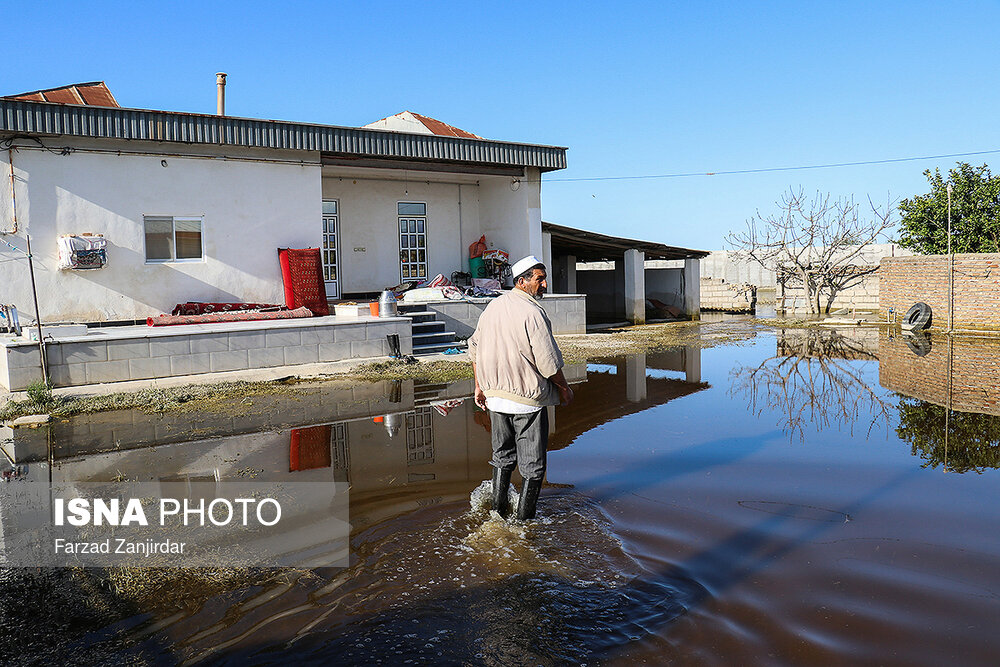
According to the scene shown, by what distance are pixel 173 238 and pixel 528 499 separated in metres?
10.9

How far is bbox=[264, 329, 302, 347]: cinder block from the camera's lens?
11633mm

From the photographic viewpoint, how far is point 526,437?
15.7 feet

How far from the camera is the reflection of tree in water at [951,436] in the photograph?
6.51 m

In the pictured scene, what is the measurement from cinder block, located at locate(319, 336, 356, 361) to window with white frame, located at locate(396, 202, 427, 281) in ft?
19.2

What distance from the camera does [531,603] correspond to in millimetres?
3758

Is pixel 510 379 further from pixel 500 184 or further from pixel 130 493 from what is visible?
pixel 500 184

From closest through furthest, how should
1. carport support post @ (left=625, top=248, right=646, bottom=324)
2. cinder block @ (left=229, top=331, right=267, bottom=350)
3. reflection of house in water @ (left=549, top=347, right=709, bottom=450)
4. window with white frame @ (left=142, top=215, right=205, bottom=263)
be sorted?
reflection of house in water @ (left=549, top=347, right=709, bottom=450)
cinder block @ (left=229, top=331, right=267, bottom=350)
window with white frame @ (left=142, top=215, right=205, bottom=263)
carport support post @ (left=625, top=248, right=646, bottom=324)

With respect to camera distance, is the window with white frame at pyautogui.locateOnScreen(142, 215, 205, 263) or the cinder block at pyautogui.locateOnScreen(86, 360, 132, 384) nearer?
the cinder block at pyautogui.locateOnScreen(86, 360, 132, 384)

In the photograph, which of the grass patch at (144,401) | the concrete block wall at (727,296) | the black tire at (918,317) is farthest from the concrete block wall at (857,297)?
the grass patch at (144,401)

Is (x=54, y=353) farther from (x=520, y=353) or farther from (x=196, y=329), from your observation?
(x=520, y=353)

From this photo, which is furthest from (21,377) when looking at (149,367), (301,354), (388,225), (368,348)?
(388,225)

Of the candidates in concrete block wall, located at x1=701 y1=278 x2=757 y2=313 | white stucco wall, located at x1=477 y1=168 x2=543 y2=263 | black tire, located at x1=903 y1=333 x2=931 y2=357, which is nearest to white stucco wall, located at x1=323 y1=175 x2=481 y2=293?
white stucco wall, located at x1=477 y1=168 x2=543 y2=263

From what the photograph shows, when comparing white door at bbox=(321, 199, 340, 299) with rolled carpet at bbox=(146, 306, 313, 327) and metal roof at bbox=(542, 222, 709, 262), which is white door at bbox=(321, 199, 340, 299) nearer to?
rolled carpet at bbox=(146, 306, 313, 327)

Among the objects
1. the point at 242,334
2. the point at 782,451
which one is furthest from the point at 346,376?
the point at 782,451
